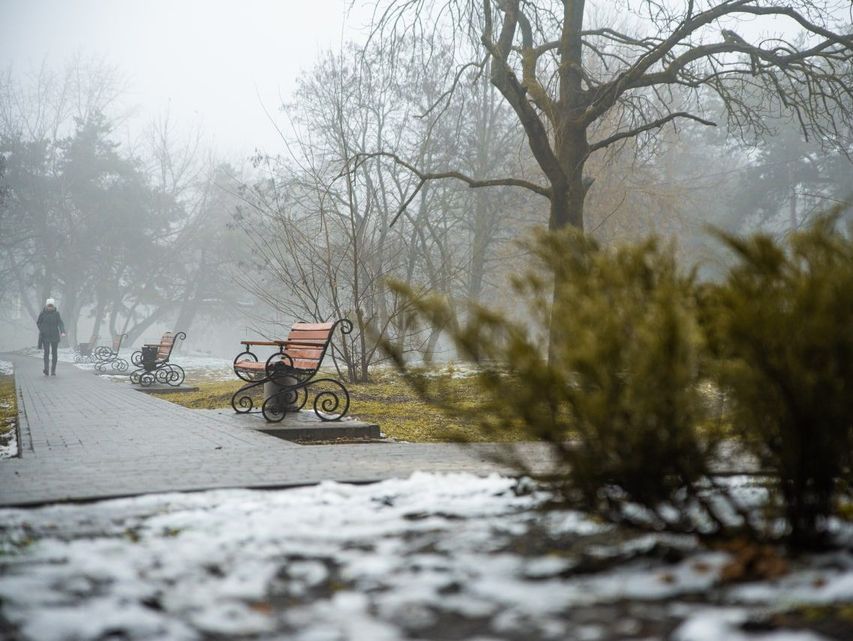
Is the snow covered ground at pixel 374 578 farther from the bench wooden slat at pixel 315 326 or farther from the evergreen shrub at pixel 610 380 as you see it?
→ the bench wooden slat at pixel 315 326

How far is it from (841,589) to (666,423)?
0.73 m

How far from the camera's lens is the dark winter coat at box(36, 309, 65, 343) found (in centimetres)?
2081

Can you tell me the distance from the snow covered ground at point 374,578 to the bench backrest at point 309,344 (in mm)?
5214

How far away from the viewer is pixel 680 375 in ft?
9.16

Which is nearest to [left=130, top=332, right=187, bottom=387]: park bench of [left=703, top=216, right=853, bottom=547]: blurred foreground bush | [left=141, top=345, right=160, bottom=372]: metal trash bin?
[left=141, top=345, right=160, bottom=372]: metal trash bin

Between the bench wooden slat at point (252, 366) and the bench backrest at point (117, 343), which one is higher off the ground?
the bench backrest at point (117, 343)

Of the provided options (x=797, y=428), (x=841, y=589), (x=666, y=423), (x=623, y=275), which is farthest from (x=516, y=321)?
(x=841, y=589)

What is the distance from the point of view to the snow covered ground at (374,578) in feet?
7.88

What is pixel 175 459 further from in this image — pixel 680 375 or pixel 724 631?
pixel 724 631

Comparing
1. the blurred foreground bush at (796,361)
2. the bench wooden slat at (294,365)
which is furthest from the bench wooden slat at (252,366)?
the blurred foreground bush at (796,361)

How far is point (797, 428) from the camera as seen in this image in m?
2.91

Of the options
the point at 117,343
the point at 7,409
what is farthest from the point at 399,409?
the point at 117,343

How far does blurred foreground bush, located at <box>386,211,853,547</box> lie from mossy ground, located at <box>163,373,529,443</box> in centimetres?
306

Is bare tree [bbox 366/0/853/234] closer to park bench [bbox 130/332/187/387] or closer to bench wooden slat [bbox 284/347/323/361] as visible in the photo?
bench wooden slat [bbox 284/347/323/361]
